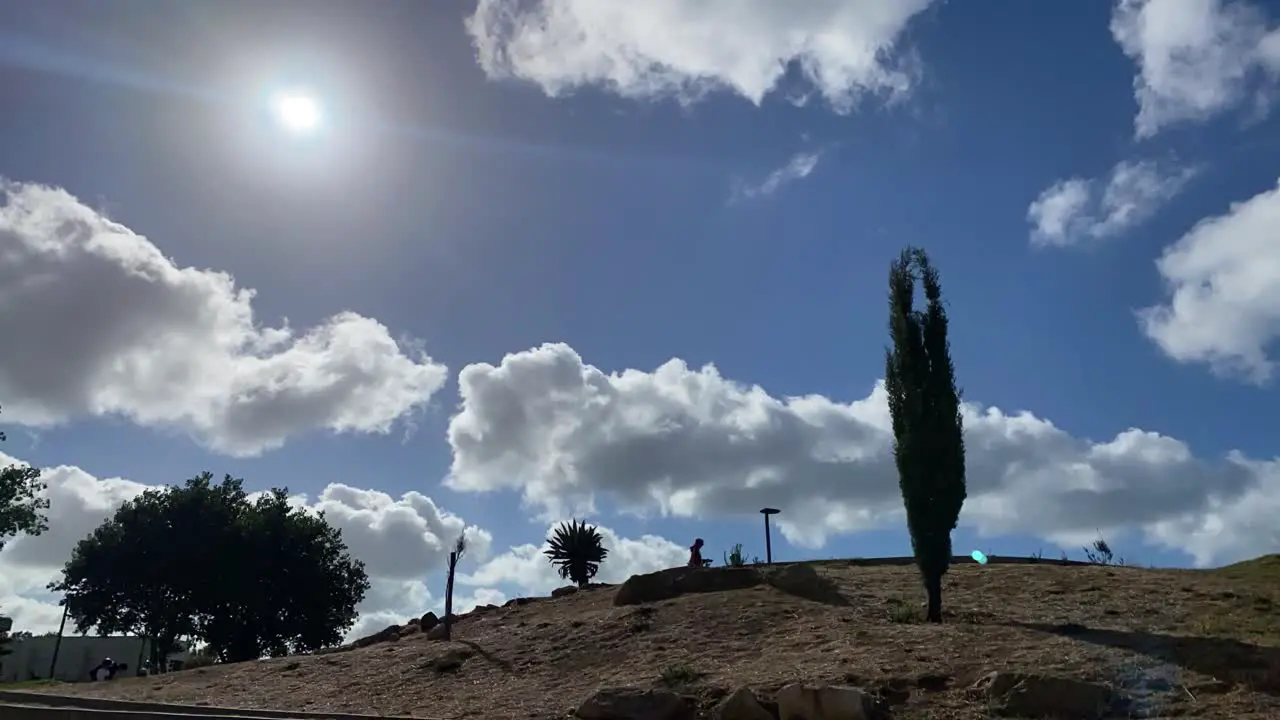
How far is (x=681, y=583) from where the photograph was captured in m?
20.0

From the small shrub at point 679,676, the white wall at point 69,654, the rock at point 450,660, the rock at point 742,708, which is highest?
the white wall at point 69,654

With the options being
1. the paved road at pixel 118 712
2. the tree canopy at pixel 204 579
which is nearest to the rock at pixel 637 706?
the paved road at pixel 118 712

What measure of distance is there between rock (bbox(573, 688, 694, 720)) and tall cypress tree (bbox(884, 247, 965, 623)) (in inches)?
225

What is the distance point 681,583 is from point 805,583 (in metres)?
2.64

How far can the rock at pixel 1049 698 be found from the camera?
32.7ft

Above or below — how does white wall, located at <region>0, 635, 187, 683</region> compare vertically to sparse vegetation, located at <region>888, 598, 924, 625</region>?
above

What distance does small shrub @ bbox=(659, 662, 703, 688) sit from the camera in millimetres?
13055

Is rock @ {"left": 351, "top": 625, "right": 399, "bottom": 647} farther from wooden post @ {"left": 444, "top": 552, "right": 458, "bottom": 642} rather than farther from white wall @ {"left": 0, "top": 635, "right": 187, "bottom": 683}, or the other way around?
white wall @ {"left": 0, "top": 635, "right": 187, "bottom": 683}

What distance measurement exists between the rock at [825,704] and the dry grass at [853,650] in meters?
0.54

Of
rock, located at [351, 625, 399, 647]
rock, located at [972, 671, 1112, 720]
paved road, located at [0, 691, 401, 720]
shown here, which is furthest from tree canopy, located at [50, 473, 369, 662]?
rock, located at [972, 671, 1112, 720]

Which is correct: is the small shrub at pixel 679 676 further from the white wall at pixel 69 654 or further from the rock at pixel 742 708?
the white wall at pixel 69 654

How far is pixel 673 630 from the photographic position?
54.9 ft

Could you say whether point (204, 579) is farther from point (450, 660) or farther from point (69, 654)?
point (69, 654)

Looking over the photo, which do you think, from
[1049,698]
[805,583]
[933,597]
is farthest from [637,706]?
[805,583]
